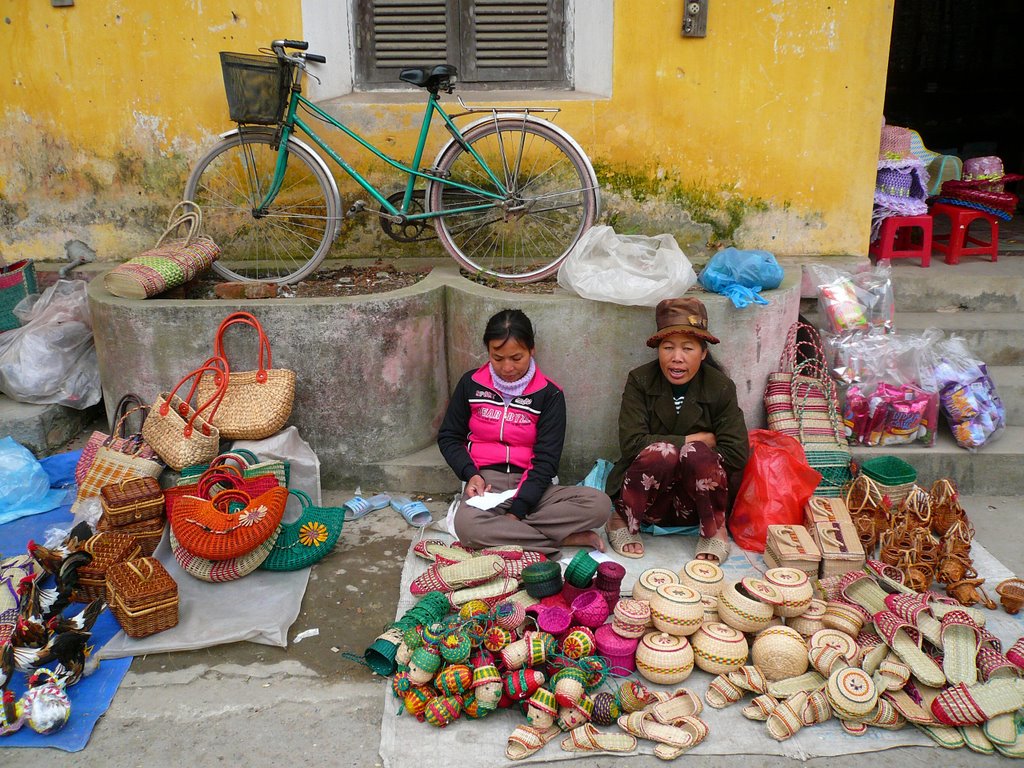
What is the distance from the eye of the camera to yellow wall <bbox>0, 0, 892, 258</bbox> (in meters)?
5.03

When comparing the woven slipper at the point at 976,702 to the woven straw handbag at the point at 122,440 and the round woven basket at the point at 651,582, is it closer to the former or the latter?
the round woven basket at the point at 651,582

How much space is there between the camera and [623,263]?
14.0 feet

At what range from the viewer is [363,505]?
13.8ft

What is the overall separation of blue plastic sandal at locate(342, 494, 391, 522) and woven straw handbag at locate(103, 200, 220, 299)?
59.4 inches

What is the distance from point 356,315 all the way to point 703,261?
88.4 inches

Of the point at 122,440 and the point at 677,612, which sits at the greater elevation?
the point at 122,440

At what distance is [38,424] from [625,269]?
3384 mm

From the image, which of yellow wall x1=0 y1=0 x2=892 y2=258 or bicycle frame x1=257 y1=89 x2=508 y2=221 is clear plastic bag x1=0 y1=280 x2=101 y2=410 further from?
bicycle frame x1=257 y1=89 x2=508 y2=221

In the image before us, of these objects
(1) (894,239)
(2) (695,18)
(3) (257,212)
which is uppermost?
(2) (695,18)

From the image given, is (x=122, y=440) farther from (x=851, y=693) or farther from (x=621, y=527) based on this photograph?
(x=851, y=693)

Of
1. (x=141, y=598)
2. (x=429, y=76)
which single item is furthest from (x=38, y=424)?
(x=429, y=76)

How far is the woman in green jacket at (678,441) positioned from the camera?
376cm

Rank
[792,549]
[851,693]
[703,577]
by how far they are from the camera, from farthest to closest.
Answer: [792,549] < [703,577] < [851,693]

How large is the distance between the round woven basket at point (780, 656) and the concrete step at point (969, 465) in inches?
64.4
